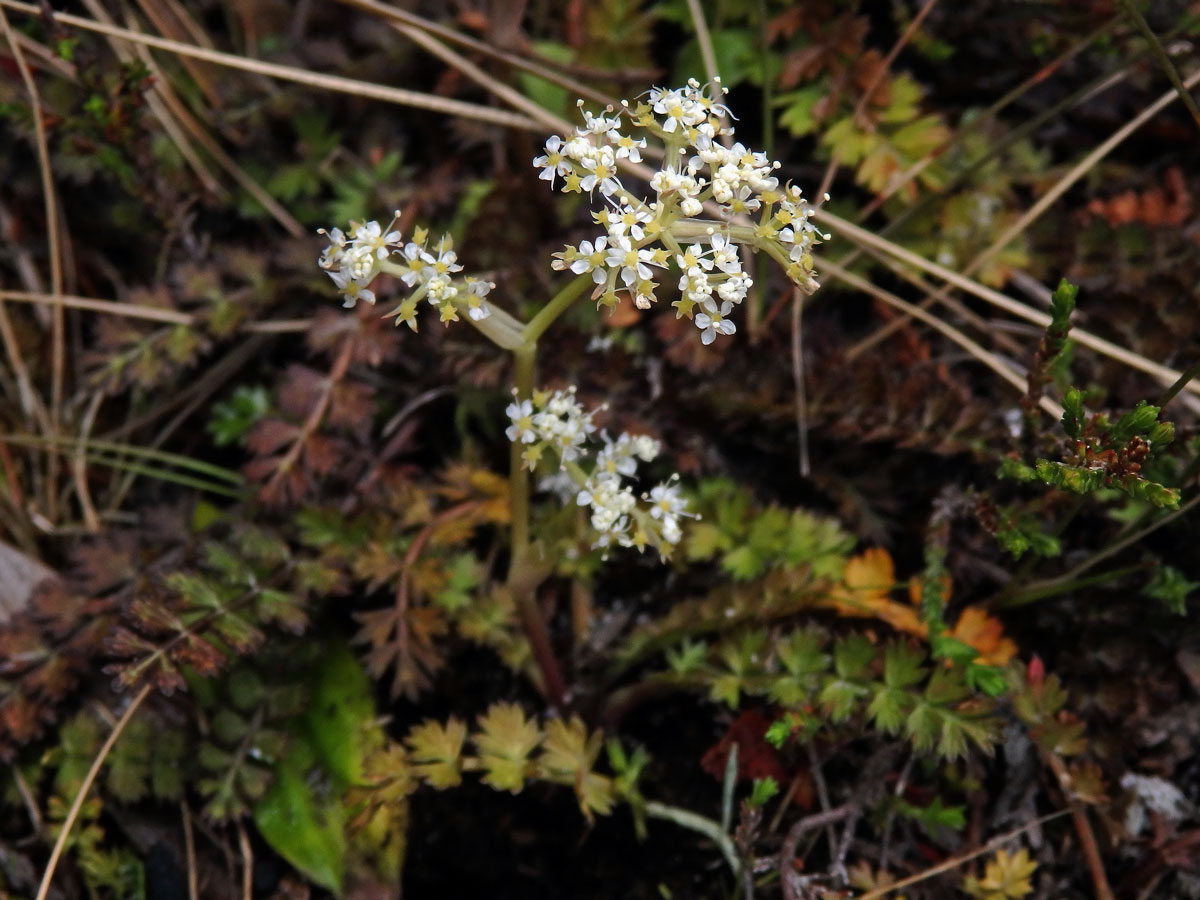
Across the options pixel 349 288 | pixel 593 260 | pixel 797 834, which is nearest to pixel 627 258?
pixel 593 260

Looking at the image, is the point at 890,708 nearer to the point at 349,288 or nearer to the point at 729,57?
the point at 349,288

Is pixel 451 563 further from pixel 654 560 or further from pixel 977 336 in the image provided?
pixel 977 336

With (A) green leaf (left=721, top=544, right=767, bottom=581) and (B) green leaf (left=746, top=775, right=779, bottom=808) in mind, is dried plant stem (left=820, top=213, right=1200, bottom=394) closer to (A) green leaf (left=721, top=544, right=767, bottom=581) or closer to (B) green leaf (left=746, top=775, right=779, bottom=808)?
(A) green leaf (left=721, top=544, right=767, bottom=581)

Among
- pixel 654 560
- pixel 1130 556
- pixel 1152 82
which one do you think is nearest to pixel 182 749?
pixel 654 560

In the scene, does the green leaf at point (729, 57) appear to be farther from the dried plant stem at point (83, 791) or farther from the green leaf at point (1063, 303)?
the dried plant stem at point (83, 791)

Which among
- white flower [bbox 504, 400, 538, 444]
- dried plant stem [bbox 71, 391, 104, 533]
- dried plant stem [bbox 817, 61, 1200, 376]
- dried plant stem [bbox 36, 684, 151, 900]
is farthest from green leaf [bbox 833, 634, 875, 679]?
dried plant stem [bbox 71, 391, 104, 533]
